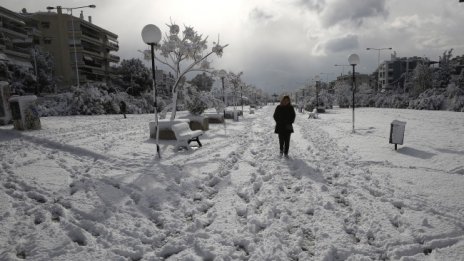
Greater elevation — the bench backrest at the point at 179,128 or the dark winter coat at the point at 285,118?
the dark winter coat at the point at 285,118

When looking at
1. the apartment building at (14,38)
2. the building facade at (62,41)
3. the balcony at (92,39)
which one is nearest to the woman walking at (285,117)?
the apartment building at (14,38)

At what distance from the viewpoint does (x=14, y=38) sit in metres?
40.0

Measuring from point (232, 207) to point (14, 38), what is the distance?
48.5 meters

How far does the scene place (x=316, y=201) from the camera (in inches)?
183

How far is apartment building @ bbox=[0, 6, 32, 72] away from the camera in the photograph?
115 ft

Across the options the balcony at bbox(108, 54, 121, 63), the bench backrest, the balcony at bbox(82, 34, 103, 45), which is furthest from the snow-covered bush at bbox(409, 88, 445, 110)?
the balcony at bbox(108, 54, 121, 63)

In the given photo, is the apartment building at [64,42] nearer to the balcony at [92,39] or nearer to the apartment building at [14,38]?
the balcony at [92,39]

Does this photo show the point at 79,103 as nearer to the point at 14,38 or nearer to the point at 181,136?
the point at 14,38

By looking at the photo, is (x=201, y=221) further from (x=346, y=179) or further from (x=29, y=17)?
(x=29, y=17)

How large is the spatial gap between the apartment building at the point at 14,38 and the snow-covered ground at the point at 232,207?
116 ft

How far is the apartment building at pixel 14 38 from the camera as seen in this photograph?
35.0 meters

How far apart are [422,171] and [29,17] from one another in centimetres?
5542

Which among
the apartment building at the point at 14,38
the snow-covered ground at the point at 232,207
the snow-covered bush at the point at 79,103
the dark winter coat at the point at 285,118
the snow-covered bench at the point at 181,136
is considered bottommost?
the snow-covered ground at the point at 232,207

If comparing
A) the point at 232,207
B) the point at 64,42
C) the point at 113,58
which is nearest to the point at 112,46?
the point at 113,58
